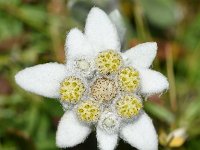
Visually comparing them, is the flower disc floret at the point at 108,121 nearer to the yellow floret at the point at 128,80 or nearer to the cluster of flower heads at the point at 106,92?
the cluster of flower heads at the point at 106,92

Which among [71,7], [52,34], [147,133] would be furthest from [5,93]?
[147,133]

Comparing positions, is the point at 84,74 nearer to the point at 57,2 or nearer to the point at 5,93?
the point at 5,93

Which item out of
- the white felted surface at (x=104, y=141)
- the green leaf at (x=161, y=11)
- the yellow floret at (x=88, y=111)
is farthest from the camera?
the green leaf at (x=161, y=11)

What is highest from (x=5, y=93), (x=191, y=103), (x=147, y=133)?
(x=147, y=133)

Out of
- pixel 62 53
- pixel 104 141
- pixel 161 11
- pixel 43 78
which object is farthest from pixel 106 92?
pixel 161 11

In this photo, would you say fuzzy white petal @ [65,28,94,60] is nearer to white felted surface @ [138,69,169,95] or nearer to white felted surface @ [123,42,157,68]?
white felted surface @ [123,42,157,68]

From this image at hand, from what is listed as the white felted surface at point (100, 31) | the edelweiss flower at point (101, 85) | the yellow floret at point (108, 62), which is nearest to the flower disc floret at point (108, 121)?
the edelweiss flower at point (101, 85)

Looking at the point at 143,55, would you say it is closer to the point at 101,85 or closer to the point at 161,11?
the point at 101,85
